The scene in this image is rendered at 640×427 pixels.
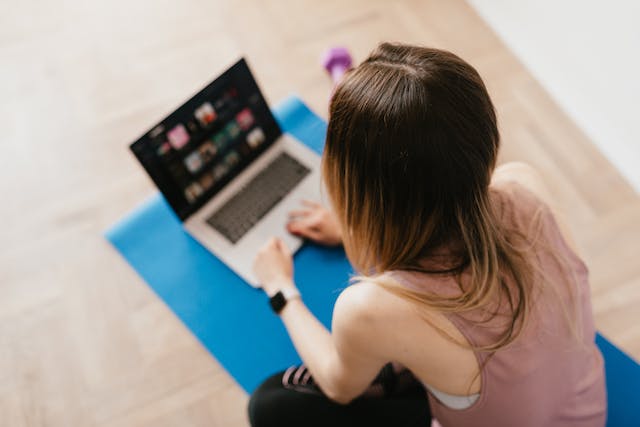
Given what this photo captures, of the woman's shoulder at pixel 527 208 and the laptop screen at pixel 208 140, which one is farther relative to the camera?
the laptop screen at pixel 208 140

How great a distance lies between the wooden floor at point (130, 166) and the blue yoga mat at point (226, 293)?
7 centimetres

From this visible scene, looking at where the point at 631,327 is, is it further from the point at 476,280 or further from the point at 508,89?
the point at 476,280

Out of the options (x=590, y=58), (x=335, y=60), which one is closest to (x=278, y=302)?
(x=335, y=60)

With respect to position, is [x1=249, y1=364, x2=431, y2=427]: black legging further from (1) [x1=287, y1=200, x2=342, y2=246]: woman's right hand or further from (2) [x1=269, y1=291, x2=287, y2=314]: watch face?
(1) [x1=287, y1=200, x2=342, y2=246]: woman's right hand

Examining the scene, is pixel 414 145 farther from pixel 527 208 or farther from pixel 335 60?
pixel 335 60

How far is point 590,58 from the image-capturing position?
4.91 feet

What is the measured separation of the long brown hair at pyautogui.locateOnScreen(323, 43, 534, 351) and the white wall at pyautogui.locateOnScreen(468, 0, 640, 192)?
1004mm

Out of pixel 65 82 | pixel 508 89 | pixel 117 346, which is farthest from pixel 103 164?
pixel 508 89

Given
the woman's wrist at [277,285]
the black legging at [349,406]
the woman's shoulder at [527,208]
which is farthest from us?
the woman's wrist at [277,285]

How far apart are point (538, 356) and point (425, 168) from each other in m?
0.29

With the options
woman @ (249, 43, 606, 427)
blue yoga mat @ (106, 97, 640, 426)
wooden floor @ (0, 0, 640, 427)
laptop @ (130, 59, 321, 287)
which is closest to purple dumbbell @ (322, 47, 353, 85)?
wooden floor @ (0, 0, 640, 427)

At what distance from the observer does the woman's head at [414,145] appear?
572 millimetres

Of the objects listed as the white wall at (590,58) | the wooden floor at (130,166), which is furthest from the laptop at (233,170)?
the white wall at (590,58)

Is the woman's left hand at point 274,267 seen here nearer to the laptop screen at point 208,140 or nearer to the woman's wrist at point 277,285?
the woman's wrist at point 277,285
